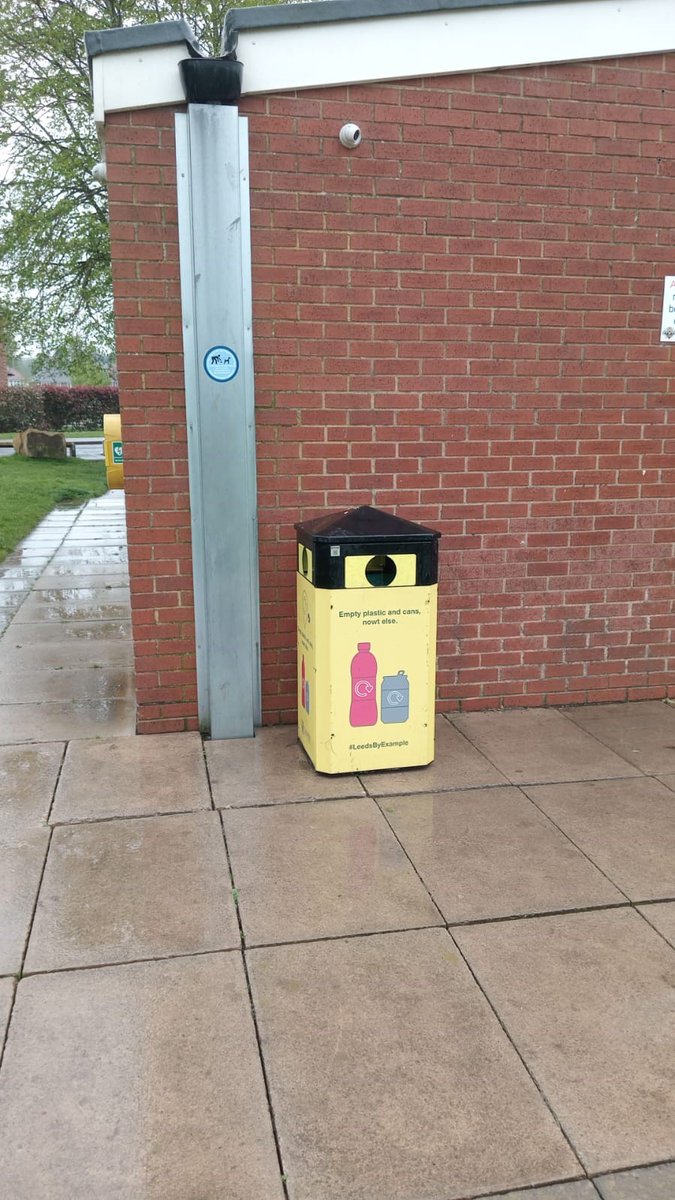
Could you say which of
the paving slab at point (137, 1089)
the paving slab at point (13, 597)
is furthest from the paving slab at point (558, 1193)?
the paving slab at point (13, 597)

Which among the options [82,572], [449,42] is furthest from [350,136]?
[82,572]

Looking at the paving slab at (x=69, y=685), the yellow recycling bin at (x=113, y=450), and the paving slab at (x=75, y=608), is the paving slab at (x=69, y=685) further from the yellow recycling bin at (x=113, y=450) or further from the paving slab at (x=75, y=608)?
the paving slab at (x=75, y=608)

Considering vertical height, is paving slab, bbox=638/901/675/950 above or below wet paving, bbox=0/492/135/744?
below

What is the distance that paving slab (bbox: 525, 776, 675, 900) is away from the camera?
3520 mm

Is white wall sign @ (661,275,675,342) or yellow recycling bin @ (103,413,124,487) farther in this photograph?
yellow recycling bin @ (103,413,124,487)

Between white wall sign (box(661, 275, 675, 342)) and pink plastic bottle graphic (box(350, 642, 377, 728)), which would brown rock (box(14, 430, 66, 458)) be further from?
pink plastic bottle graphic (box(350, 642, 377, 728))

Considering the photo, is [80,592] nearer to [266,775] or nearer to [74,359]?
[266,775]

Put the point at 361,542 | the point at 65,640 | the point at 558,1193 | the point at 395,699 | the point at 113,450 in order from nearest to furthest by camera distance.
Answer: the point at 558,1193, the point at 361,542, the point at 395,699, the point at 113,450, the point at 65,640

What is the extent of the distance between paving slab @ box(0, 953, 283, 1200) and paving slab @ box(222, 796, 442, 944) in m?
0.33

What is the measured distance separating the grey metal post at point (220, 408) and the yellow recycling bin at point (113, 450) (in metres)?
1.15

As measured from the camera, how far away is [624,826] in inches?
155

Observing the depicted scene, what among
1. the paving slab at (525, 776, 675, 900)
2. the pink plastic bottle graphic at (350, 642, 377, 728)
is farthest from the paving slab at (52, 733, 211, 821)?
the paving slab at (525, 776, 675, 900)

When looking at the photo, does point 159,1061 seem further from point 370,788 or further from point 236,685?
point 236,685

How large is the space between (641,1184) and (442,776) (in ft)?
7.79
